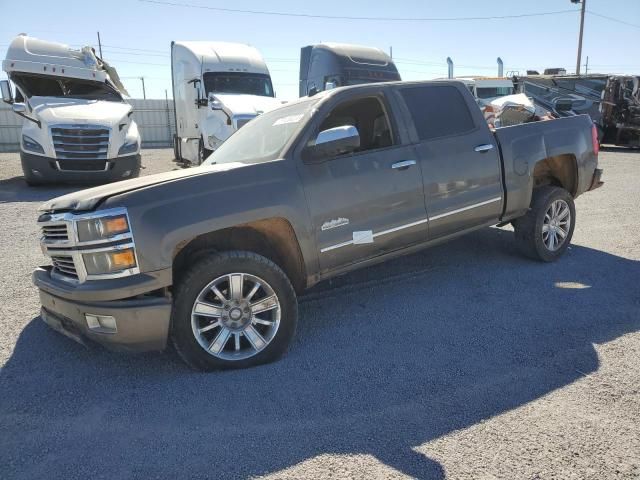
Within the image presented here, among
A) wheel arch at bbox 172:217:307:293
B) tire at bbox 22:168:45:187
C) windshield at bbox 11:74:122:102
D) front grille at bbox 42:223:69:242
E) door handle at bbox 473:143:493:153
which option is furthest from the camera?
windshield at bbox 11:74:122:102

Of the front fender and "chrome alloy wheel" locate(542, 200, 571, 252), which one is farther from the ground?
the front fender

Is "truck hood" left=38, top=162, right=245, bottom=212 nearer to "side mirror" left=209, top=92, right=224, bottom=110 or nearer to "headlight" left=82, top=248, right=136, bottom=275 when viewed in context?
"headlight" left=82, top=248, right=136, bottom=275

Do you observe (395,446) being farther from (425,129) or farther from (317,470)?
(425,129)

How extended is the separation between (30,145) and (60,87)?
192 cm

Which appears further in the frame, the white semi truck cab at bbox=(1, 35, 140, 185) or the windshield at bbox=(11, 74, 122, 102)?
the windshield at bbox=(11, 74, 122, 102)

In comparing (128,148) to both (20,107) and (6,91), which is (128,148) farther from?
(6,91)

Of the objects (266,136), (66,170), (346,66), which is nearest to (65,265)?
(266,136)

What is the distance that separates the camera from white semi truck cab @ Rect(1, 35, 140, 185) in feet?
35.3

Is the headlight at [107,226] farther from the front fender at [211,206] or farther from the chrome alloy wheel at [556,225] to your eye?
the chrome alloy wheel at [556,225]

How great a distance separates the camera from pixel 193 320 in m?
3.30

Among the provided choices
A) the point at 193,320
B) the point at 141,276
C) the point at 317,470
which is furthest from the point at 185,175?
the point at 317,470

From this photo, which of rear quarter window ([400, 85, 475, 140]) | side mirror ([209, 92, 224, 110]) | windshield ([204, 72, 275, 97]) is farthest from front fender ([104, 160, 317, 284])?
windshield ([204, 72, 275, 97])

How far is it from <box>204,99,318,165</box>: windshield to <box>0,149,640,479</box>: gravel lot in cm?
145

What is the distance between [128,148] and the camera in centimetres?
1132
